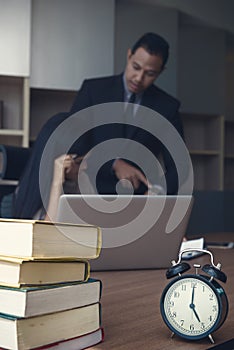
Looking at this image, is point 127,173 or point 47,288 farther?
point 127,173

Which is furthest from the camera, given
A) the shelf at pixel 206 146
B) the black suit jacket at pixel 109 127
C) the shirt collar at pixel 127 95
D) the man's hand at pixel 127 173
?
the shelf at pixel 206 146

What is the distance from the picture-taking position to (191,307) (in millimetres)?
776

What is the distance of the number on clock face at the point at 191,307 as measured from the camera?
2.52ft

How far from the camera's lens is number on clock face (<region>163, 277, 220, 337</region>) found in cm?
77

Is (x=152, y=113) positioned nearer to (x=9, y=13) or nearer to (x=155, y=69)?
(x=155, y=69)

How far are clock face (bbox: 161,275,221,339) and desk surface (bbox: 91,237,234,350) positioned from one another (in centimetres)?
2

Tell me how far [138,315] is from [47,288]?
0.26m

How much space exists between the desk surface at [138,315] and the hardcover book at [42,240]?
0.13m

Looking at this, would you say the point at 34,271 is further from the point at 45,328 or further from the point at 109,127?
the point at 109,127

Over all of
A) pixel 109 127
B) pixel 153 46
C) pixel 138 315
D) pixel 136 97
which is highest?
pixel 153 46

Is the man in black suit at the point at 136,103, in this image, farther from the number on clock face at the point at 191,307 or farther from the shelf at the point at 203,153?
the number on clock face at the point at 191,307

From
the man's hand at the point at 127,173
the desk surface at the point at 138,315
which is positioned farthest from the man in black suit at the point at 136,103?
the desk surface at the point at 138,315

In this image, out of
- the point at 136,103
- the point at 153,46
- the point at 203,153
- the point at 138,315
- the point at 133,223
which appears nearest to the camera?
the point at 138,315

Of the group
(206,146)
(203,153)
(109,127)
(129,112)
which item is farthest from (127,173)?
(206,146)
